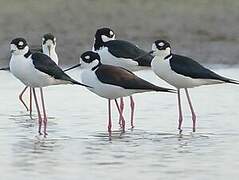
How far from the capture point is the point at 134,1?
2519 centimetres

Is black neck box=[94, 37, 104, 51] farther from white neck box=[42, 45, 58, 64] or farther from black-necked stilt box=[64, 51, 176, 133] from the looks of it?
black-necked stilt box=[64, 51, 176, 133]

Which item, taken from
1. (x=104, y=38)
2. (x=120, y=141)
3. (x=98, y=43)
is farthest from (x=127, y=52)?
(x=120, y=141)

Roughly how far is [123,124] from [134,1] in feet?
44.1

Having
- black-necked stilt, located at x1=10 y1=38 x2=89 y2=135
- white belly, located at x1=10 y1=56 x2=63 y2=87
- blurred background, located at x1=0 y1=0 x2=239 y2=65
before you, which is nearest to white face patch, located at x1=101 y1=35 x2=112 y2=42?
black-necked stilt, located at x1=10 y1=38 x2=89 y2=135

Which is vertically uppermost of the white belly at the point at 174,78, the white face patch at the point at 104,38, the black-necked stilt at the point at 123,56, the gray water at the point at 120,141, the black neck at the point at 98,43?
the white face patch at the point at 104,38

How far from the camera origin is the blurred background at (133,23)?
20875 millimetres

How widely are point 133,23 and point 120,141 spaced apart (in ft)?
40.6

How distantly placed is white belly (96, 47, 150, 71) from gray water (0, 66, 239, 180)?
1.85 ft

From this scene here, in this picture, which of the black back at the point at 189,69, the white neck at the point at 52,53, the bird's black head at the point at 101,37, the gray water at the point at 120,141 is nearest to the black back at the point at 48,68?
the gray water at the point at 120,141

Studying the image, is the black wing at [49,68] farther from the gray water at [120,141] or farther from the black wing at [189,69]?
the black wing at [189,69]

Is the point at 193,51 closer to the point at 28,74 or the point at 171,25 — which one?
the point at 171,25

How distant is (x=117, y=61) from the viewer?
43.1 ft

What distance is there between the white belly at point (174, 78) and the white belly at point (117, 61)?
0.92m

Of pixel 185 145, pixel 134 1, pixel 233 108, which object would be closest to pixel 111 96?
pixel 185 145
